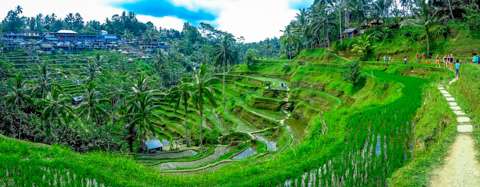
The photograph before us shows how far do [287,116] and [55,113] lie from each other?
81.4 feet

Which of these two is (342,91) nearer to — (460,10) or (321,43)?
(460,10)

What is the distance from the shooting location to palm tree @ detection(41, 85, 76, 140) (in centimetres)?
3423

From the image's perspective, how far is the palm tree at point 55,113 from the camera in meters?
34.2

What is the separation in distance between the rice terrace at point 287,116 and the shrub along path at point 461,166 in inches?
2.1

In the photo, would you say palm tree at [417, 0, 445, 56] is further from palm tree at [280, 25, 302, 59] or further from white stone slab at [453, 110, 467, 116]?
white stone slab at [453, 110, 467, 116]

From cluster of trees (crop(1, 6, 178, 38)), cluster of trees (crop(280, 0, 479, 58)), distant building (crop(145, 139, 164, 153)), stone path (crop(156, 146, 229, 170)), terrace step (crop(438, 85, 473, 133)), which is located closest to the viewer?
terrace step (crop(438, 85, 473, 133))

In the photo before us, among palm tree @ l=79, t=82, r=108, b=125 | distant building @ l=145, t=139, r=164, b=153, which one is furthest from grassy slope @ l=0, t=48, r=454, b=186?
distant building @ l=145, t=139, r=164, b=153

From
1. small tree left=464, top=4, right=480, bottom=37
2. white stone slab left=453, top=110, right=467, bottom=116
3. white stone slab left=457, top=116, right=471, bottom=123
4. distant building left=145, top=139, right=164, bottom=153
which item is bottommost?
distant building left=145, top=139, right=164, bottom=153

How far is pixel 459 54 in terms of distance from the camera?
43.3 meters

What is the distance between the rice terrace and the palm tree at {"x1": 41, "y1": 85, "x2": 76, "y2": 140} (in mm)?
139

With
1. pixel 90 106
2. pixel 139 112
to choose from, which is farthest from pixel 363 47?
pixel 90 106

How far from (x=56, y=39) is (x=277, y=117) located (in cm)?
10408

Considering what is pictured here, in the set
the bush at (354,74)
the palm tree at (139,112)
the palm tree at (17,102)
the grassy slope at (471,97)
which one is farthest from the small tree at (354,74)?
the palm tree at (17,102)

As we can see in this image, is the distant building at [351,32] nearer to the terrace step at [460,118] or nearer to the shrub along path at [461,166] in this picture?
the terrace step at [460,118]
